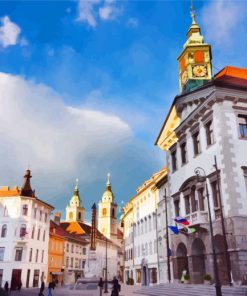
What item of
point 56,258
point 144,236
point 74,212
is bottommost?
point 56,258

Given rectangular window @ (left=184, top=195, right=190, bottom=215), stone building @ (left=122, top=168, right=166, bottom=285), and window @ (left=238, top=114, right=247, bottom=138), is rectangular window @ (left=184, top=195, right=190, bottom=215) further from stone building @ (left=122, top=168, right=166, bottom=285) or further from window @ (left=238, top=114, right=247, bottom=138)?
stone building @ (left=122, top=168, right=166, bottom=285)

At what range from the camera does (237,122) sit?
88.1 feet

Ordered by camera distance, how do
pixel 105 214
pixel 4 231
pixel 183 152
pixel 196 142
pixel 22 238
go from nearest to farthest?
pixel 196 142 → pixel 183 152 → pixel 22 238 → pixel 4 231 → pixel 105 214

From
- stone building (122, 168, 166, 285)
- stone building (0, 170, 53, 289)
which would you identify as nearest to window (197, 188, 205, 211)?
stone building (122, 168, 166, 285)

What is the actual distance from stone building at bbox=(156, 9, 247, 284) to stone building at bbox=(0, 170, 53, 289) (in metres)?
35.5

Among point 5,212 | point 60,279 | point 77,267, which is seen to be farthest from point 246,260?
point 77,267

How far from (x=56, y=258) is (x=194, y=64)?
56.3 metres

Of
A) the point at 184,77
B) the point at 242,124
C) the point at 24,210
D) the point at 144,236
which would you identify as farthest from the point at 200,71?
the point at 24,210

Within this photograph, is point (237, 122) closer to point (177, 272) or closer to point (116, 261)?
point (177, 272)

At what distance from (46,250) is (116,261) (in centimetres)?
6604

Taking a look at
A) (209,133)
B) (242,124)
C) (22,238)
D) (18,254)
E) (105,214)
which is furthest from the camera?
(105,214)

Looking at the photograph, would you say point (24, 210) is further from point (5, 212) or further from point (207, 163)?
point (207, 163)

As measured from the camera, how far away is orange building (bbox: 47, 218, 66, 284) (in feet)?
232

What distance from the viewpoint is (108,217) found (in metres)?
142
